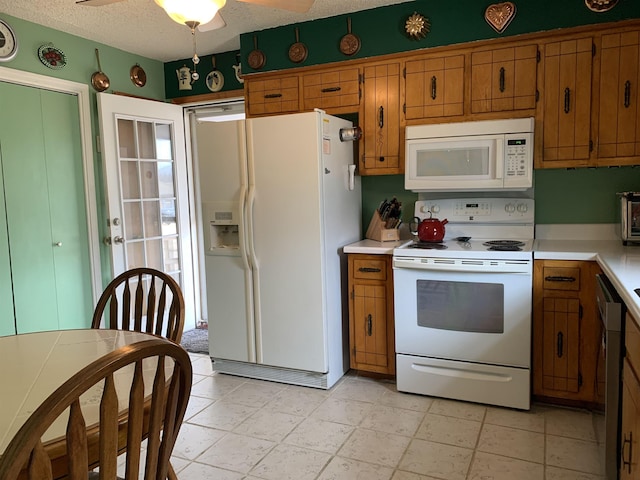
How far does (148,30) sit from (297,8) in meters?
1.85

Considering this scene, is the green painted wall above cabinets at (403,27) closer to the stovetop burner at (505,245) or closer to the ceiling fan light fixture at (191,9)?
the stovetop burner at (505,245)

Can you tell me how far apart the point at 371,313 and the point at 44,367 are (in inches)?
78.4

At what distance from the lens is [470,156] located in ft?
9.75

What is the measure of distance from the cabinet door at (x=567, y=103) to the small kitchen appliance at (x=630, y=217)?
0.30 m

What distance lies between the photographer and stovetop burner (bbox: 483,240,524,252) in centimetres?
272

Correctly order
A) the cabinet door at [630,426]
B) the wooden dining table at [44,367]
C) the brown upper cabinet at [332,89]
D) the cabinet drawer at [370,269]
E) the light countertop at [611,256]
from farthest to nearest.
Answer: the brown upper cabinet at [332,89] → the cabinet drawer at [370,269] → the light countertop at [611,256] → the cabinet door at [630,426] → the wooden dining table at [44,367]

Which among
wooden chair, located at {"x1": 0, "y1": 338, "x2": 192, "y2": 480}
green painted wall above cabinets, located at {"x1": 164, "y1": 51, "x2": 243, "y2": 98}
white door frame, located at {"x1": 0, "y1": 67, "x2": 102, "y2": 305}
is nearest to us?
wooden chair, located at {"x1": 0, "y1": 338, "x2": 192, "y2": 480}

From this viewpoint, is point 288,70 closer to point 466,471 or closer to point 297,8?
point 297,8

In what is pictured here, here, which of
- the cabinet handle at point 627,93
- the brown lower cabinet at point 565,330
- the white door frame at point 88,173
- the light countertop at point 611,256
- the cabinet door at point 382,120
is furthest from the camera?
the white door frame at point 88,173

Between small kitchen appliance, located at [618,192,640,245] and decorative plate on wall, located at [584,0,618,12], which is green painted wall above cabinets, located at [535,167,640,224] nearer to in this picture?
small kitchen appliance, located at [618,192,640,245]

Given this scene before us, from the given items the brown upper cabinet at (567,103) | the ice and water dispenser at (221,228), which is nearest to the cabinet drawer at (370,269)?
the ice and water dispenser at (221,228)

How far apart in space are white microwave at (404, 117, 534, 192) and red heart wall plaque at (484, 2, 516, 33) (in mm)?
586

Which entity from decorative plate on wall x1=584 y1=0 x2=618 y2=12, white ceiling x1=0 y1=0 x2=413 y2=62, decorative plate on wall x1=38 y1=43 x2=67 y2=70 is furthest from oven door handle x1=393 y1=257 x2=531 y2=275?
decorative plate on wall x1=38 y1=43 x2=67 y2=70

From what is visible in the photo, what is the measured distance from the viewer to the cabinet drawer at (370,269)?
3066 mm
